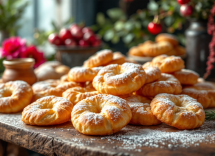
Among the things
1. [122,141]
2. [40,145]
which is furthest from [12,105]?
[122,141]

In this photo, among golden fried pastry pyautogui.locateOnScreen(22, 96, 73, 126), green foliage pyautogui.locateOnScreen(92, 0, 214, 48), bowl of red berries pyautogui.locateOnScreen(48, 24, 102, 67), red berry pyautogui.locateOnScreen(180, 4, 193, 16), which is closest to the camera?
golden fried pastry pyautogui.locateOnScreen(22, 96, 73, 126)

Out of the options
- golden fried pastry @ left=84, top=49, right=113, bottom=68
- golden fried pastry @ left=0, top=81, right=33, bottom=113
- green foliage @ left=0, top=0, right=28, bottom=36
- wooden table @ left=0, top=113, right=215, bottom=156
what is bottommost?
wooden table @ left=0, top=113, right=215, bottom=156

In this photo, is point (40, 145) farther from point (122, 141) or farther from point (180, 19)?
point (180, 19)

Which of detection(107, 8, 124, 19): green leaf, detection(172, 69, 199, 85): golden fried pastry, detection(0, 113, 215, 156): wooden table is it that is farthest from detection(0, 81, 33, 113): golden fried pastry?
detection(107, 8, 124, 19): green leaf

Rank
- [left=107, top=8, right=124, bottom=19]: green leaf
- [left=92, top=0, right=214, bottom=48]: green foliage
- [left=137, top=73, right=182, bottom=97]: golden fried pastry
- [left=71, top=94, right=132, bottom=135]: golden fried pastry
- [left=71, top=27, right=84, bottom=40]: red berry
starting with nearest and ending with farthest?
[left=71, top=94, right=132, bottom=135]: golden fried pastry, [left=137, top=73, right=182, bottom=97]: golden fried pastry, [left=92, top=0, right=214, bottom=48]: green foliage, [left=71, top=27, right=84, bottom=40]: red berry, [left=107, top=8, right=124, bottom=19]: green leaf

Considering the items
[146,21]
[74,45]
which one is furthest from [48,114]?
[146,21]

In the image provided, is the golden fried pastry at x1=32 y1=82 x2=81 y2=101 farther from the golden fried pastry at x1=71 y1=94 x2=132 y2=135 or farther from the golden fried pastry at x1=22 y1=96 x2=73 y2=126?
the golden fried pastry at x1=71 y1=94 x2=132 y2=135
